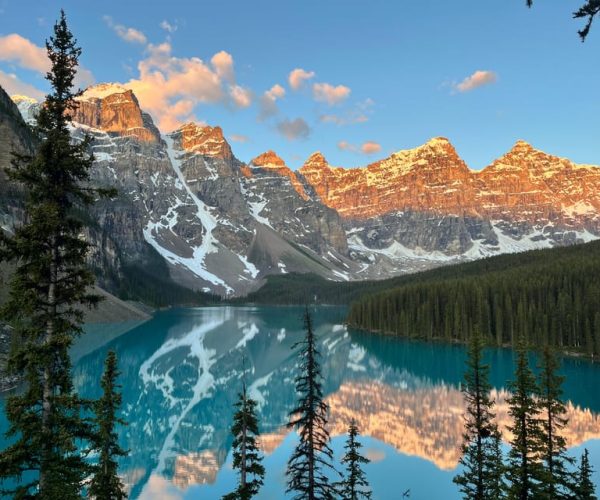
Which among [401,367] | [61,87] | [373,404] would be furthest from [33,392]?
[401,367]

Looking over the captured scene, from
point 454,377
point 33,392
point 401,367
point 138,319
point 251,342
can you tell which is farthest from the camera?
point 138,319

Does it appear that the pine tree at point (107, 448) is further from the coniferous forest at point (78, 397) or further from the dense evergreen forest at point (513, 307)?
the dense evergreen forest at point (513, 307)

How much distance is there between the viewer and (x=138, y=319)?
170 meters

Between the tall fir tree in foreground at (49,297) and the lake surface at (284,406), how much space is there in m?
5.31

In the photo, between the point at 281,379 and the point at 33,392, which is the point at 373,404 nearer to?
the point at 281,379

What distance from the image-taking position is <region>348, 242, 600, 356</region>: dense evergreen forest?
100875 millimetres

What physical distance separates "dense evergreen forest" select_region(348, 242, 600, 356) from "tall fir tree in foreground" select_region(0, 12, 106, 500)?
81776mm

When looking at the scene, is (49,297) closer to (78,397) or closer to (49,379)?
(49,379)

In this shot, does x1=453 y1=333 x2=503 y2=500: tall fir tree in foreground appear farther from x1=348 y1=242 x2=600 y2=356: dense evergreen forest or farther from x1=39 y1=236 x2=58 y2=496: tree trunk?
x1=348 y1=242 x2=600 y2=356: dense evergreen forest

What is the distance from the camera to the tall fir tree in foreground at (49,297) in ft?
42.3

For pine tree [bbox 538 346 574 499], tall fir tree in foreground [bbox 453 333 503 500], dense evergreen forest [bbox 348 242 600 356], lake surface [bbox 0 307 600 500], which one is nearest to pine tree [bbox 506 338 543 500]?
pine tree [bbox 538 346 574 499]

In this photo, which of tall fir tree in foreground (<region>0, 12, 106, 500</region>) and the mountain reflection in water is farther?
the mountain reflection in water

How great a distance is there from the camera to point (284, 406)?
6306cm

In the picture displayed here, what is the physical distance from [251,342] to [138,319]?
6244 centimetres
